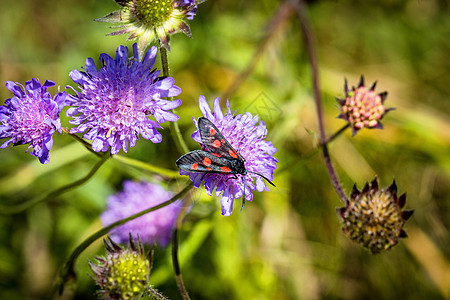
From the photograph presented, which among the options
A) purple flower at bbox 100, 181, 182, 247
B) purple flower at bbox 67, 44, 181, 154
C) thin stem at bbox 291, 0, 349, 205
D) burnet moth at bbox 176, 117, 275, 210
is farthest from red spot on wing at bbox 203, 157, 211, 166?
purple flower at bbox 100, 181, 182, 247

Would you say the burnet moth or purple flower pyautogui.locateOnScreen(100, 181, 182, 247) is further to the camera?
purple flower pyautogui.locateOnScreen(100, 181, 182, 247)

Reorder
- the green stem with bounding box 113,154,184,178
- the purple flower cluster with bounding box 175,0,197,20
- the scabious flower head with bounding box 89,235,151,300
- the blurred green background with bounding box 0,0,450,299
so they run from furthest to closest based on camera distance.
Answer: the blurred green background with bounding box 0,0,450,299
the green stem with bounding box 113,154,184,178
the scabious flower head with bounding box 89,235,151,300
the purple flower cluster with bounding box 175,0,197,20

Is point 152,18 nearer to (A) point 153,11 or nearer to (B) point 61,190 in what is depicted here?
(A) point 153,11

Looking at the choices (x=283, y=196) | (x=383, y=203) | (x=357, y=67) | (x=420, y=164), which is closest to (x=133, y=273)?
(x=383, y=203)

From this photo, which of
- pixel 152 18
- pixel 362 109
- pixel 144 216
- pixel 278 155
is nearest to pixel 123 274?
pixel 144 216

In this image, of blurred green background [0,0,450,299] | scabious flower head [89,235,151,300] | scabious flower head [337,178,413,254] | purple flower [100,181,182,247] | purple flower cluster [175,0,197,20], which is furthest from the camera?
blurred green background [0,0,450,299]

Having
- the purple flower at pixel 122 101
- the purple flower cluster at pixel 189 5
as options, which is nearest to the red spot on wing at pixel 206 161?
the purple flower at pixel 122 101

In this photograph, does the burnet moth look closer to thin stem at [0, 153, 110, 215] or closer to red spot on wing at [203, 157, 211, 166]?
red spot on wing at [203, 157, 211, 166]

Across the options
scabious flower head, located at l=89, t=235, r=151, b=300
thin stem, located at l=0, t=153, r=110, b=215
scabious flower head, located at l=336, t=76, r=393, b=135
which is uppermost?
scabious flower head, located at l=336, t=76, r=393, b=135
